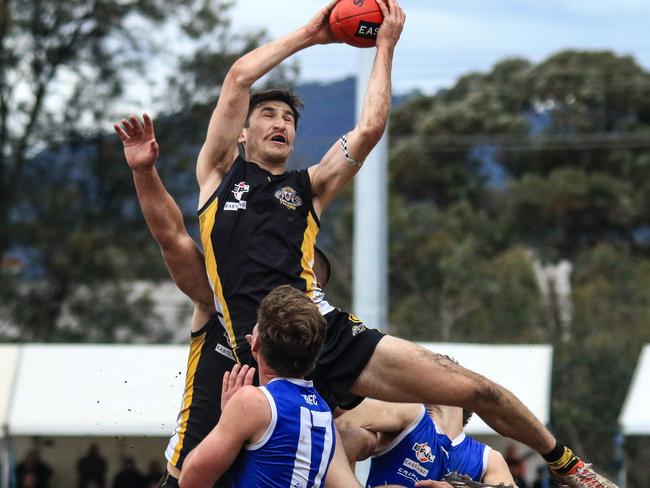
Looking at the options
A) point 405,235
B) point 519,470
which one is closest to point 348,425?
point 519,470

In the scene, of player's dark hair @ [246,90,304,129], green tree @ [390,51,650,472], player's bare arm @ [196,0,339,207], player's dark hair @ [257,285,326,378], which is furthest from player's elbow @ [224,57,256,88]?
green tree @ [390,51,650,472]

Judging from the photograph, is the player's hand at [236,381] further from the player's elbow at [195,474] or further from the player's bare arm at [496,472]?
Answer: the player's bare arm at [496,472]

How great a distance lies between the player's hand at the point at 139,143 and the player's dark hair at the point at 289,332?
133cm

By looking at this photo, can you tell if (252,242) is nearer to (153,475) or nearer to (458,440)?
(458,440)

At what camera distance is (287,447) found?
4.88 meters

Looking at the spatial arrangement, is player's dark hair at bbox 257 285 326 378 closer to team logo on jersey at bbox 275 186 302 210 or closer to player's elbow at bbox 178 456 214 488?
player's elbow at bbox 178 456 214 488

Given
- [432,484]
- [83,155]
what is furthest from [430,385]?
[83,155]

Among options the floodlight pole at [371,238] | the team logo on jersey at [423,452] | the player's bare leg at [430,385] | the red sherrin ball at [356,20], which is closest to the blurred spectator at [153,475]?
the floodlight pole at [371,238]

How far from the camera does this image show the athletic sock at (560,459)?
5957mm

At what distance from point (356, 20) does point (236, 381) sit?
202 centimetres

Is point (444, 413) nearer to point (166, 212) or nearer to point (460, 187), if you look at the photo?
point (166, 212)

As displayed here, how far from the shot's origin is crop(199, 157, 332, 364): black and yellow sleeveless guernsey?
5.81m

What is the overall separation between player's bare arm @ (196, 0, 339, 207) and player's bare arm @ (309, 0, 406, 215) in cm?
28

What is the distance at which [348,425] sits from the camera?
6328 mm
